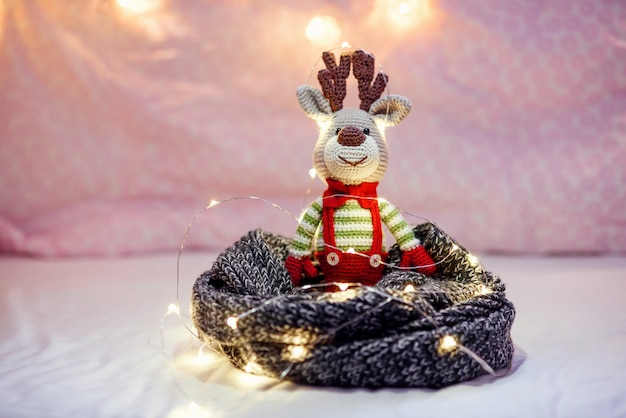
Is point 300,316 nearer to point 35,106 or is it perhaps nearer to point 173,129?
point 173,129

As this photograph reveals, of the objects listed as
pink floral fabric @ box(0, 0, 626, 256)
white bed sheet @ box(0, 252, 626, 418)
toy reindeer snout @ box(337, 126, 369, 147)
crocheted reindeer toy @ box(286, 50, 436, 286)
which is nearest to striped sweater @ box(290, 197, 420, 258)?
crocheted reindeer toy @ box(286, 50, 436, 286)

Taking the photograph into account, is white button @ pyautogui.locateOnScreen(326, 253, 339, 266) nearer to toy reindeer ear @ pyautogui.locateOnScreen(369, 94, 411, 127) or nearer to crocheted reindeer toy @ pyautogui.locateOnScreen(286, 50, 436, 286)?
crocheted reindeer toy @ pyautogui.locateOnScreen(286, 50, 436, 286)

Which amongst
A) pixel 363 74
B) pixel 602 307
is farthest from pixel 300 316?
pixel 602 307

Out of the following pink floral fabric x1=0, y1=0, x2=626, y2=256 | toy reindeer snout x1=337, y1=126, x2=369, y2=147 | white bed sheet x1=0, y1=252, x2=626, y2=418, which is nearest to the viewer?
white bed sheet x1=0, y1=252, x2=626, y2=418

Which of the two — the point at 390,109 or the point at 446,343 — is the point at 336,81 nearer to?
the point at 390,109

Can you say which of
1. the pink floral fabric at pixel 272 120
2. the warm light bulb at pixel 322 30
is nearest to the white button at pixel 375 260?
the pink floral fabric at pixel 272 120

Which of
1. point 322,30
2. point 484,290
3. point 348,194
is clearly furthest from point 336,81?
point 322,30
